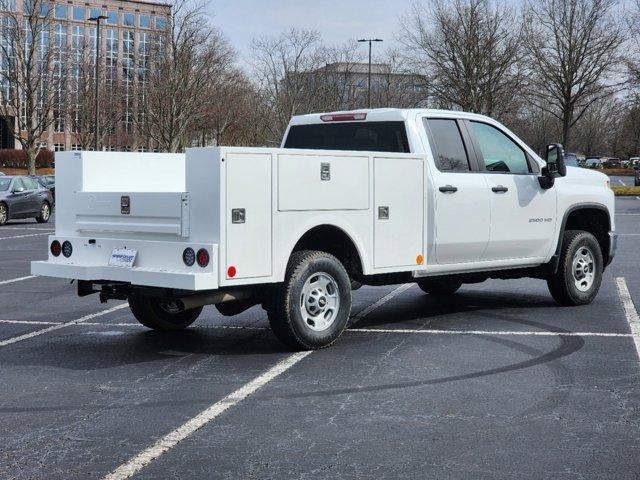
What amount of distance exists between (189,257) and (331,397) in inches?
66.0

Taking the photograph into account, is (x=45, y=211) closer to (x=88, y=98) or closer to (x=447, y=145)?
(x=447, y=145)

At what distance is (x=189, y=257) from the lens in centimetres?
742

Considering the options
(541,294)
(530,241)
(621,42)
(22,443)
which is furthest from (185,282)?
(621,42)

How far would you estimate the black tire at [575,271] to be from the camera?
35.2ft

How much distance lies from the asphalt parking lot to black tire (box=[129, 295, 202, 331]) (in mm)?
177

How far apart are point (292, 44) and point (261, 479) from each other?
61.1m

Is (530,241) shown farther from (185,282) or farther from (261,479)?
(261,479)

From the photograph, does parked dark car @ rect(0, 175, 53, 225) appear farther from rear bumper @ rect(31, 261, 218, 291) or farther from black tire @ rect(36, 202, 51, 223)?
rear bumper @ rect(31, 261, 218, 291)

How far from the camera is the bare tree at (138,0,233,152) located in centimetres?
4900

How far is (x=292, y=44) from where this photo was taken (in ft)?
211

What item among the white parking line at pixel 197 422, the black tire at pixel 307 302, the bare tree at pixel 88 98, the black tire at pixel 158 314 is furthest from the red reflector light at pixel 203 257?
the bare tree at pixel 88 98

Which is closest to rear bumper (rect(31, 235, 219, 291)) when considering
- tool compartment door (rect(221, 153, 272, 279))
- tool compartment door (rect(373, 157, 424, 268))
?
tool compartment door (rect(221, 153, 272, 279))

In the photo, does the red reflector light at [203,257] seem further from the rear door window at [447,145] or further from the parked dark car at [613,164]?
the parked dark car at [613,164]

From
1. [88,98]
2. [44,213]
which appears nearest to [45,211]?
[44,213]
